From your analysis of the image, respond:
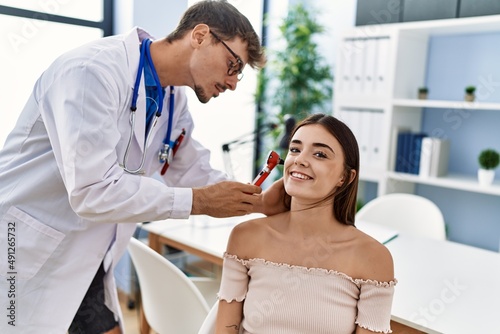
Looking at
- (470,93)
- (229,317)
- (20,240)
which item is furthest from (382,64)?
(20,240)

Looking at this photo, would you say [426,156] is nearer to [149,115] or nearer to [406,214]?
[406,214]

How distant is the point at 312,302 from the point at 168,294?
57cm

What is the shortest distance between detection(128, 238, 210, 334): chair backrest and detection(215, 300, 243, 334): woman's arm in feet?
0.68

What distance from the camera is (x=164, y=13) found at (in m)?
2.85

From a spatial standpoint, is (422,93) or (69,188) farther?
(422,93)

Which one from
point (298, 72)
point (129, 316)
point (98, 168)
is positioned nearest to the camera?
point (98, 168)

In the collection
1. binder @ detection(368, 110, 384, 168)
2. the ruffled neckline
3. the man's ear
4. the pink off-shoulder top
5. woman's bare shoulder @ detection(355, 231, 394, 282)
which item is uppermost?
the man's ear


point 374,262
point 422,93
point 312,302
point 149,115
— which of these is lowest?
point 312,302

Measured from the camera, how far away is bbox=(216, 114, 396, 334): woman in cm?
126

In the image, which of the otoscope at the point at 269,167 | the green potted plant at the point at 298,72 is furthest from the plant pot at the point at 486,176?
the otoscope at the point at 269,167

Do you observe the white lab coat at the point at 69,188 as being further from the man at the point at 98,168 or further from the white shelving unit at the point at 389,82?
the white shelving unit at the point at 389,82

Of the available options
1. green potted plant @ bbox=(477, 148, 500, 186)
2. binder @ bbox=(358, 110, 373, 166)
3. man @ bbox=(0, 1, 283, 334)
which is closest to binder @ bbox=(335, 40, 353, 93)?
binder @ bbox=(358, 110, 373, 166)

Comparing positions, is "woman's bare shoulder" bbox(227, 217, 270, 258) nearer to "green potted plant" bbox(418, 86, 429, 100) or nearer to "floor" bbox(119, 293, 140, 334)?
"floor" bbox(119, 293, 140, 334)

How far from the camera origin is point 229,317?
1.35 meters
